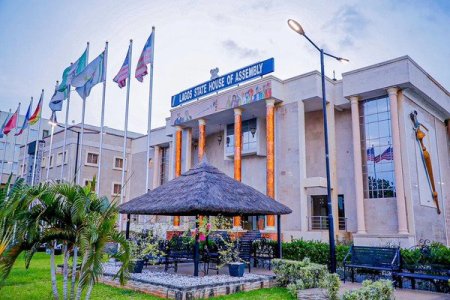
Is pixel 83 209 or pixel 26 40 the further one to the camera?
pixel 26 40

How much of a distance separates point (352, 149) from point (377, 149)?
69.0 inches

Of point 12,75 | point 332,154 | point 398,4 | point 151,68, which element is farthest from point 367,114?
point 12,75

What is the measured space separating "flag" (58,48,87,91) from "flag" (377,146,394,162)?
1751 cm

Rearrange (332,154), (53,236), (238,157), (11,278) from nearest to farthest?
(53,236), (11,278), (332,154), (238,157)

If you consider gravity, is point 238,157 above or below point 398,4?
below

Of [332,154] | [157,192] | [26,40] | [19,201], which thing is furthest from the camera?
[332,154]

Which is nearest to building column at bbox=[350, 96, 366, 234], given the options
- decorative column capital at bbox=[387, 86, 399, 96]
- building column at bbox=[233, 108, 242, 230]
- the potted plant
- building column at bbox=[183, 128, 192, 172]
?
decorative column capital at bbox=[387, 86, 399, 96]

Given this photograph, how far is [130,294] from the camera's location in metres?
9.56

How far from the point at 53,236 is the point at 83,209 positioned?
2.88ft

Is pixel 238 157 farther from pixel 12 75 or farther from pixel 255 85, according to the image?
pixel 12 75

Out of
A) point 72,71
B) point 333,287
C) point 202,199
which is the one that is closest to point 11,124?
point 72,71

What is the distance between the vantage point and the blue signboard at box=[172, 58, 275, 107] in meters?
23.6

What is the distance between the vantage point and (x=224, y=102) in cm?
2572

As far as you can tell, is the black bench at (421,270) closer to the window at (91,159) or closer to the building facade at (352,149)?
Result: the building facade at (352,149)
